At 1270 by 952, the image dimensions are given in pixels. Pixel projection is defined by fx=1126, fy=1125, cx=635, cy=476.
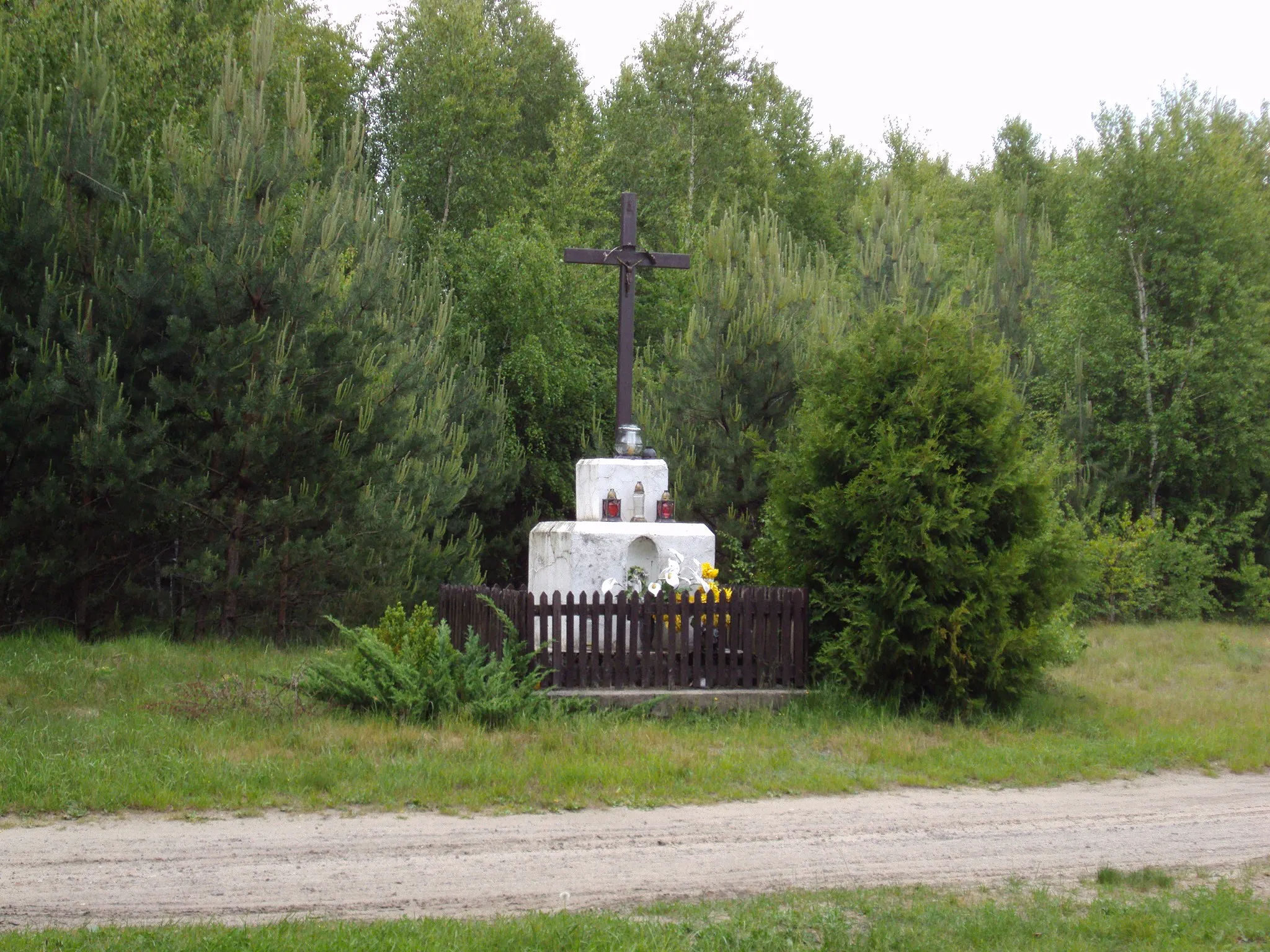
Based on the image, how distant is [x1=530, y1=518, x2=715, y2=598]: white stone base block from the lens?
10875 millimetres

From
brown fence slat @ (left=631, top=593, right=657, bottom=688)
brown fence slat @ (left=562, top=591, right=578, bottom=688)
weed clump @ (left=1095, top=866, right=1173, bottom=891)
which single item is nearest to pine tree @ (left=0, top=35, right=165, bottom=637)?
brown fence slat @ (left=562, top=591, right=578, bottom=688)

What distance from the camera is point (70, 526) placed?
13336 mm

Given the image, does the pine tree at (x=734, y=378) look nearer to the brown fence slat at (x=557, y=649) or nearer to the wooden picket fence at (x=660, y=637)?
the wooden picket fence at (x=660, y=637)

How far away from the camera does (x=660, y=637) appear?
974 cm

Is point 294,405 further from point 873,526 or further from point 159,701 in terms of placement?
point 873,526

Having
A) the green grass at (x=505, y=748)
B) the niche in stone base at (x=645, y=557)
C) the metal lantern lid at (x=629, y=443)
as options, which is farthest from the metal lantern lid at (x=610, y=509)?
the green grass at (x=505, y=748)

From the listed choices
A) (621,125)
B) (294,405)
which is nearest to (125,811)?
(294,405)

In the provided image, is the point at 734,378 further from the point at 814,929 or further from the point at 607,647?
the point at 814,929

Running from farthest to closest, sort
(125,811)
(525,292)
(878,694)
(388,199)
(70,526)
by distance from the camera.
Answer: (525,292), (388,199), (70,526), (878,694), (125,811)

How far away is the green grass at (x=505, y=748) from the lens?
6789 mm

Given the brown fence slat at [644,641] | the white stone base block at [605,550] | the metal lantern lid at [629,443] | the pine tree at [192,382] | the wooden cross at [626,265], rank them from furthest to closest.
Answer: the pine tree at [192,382] → the wooden cross at [626,265] → the metal lantern lid at [629,443] → the white stone base block at [605,550] → the brown fence slat at [644,641]

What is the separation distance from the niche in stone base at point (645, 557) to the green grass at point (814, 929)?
19.9 feet

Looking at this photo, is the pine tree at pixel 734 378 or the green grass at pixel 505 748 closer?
the green grass at pixel 505 748

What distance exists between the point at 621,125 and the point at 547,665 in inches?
946
